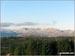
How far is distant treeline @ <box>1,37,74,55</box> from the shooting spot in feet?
7.69

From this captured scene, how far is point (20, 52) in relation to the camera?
7.73 ft

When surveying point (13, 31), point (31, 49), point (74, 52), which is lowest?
point (74, 52)

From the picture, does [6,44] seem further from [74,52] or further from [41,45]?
[74,52]

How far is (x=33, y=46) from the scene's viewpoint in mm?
2375

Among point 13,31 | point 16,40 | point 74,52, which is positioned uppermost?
point 13,31

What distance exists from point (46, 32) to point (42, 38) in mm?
152

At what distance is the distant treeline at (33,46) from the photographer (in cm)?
234

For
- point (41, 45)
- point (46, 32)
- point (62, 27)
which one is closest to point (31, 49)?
point (41, 45)

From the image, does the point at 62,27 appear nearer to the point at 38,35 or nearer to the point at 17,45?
the point at 38,35

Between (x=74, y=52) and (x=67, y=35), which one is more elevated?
(x=67, y=35)

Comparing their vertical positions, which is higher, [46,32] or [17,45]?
[46,32]

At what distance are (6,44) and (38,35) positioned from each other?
2.30 ft

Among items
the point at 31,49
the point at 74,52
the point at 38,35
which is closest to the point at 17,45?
the point at 31,49

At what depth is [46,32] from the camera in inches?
92.3
